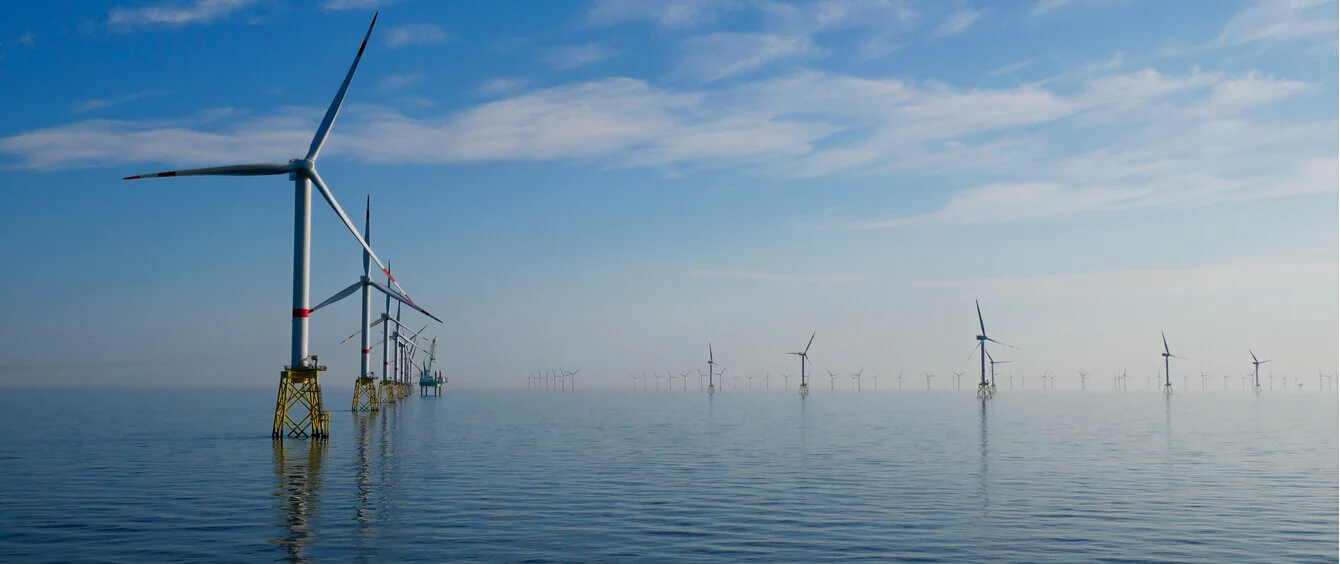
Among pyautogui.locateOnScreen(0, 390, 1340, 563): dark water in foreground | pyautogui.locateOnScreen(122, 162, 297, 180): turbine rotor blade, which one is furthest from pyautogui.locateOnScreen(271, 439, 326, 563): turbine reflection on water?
pyautogui.locateOnScreen(122, 162, 297, 180): turbine rotor blade

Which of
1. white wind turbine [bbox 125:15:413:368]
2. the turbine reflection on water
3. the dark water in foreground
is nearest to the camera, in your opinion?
the dark water in foreground

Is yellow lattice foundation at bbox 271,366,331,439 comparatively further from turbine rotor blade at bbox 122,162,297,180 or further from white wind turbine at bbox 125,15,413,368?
turbine rotor blade at bbox 122,162,297,180

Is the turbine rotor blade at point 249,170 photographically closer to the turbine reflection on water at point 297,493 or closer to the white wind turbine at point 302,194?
the white wind turbine at point 302,194

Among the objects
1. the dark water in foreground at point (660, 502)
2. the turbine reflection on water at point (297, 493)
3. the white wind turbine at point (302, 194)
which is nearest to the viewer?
the dark water in foreground at point (660, 502)

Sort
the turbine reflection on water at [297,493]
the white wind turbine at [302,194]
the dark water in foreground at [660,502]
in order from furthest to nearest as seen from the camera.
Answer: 1. the white wind turbine at [302,194]
2. the turbine reflection on water at [297,493]
3. the dark water in foreground at [660,502]

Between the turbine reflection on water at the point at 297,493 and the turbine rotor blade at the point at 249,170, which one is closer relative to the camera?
the turbine reflection on water at the point at 297,493

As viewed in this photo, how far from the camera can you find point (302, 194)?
265ft

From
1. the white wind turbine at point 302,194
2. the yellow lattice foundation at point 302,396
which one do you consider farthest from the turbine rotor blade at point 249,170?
the yellow lattice foundation at point 302,396

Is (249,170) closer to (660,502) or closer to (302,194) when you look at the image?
(302,194)

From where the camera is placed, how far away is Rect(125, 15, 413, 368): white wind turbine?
77.2 m

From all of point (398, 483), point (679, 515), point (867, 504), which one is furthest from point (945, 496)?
point (398, 483)

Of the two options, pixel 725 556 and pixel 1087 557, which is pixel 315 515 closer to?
pixel 725 556

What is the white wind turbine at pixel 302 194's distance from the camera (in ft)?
253

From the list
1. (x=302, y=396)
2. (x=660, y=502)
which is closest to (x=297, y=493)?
(x=660, y=502)
